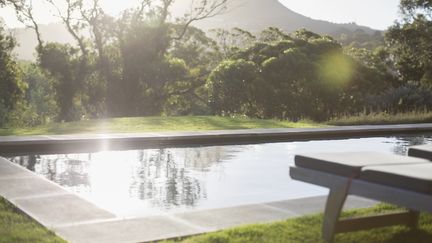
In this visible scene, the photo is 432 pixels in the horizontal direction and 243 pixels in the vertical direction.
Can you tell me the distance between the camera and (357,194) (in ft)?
12.9

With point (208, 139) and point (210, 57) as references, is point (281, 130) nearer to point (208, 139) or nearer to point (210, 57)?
point (208, 139)

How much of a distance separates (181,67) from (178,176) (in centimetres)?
2259

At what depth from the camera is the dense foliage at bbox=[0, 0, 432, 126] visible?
23294 mm

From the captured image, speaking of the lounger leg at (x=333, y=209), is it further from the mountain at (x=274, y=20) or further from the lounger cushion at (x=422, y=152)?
the mountain at (x=274, y=20)

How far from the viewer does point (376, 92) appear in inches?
955

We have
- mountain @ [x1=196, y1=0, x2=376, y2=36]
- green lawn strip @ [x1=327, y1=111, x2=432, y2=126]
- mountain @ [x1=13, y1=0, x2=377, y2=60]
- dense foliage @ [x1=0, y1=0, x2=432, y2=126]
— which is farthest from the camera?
mountain @ [x1=196, y1=0, x2=376, y2=36]

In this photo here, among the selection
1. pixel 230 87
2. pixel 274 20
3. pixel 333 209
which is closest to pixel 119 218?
pixel 333 209

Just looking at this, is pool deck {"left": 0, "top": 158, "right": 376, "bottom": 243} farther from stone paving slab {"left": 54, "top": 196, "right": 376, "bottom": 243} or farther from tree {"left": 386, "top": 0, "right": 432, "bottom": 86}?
tree {"left": 386, "top": 0, "right": 432, "bottom": 86}

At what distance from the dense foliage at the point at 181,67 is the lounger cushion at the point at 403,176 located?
18519mm

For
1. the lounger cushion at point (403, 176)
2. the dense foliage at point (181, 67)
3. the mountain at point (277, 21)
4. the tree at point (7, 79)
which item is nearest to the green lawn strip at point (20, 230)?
the lounger cushion at point (403, 176)

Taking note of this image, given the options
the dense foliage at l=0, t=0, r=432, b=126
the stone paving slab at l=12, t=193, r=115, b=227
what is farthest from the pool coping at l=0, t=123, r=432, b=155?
the dense foliage at l=0, t=0, r=432, b=126

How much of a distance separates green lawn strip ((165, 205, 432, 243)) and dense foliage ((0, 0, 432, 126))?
1754cm

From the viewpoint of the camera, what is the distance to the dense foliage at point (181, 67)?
23.3m

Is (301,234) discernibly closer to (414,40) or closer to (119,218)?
(119,218)
